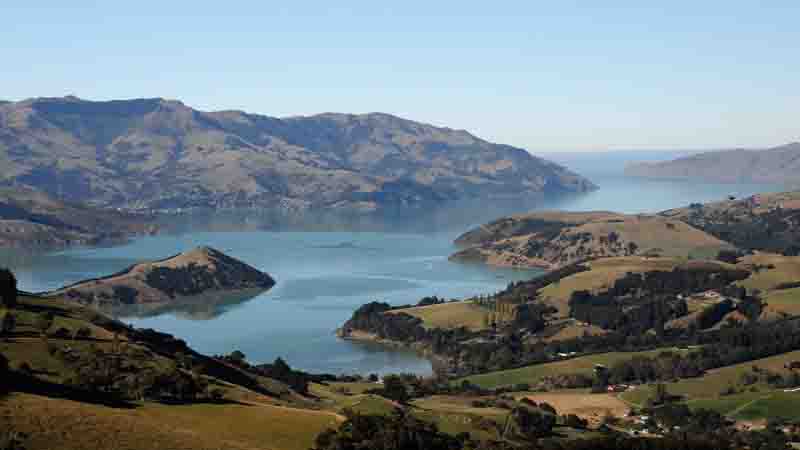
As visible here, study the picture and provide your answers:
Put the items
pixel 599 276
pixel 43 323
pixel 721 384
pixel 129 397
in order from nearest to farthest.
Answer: pixel 129 397 < pixel 43 323 < pixel 721 384 < pixel 599 276

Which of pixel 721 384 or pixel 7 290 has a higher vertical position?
pixel 7 290

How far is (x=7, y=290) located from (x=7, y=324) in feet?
44.7

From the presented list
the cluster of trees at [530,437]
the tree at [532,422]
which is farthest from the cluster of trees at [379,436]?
the tree at [532,422]

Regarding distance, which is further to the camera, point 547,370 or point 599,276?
point 599,276

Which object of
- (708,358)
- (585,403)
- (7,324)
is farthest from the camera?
(708,358)

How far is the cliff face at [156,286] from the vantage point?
577ft

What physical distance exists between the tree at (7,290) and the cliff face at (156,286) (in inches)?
3512

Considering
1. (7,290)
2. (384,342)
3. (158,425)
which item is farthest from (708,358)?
(158,425)

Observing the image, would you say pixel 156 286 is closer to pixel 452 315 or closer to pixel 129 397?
pixel 452 315

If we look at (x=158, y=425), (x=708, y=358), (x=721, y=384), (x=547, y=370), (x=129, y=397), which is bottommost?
(x=547, y=370)

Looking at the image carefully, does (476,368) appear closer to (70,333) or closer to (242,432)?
(70,333)

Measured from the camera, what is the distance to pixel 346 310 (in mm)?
162875

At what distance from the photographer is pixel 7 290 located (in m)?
79.1

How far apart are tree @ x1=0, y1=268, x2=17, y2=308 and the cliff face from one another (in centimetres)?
8920
